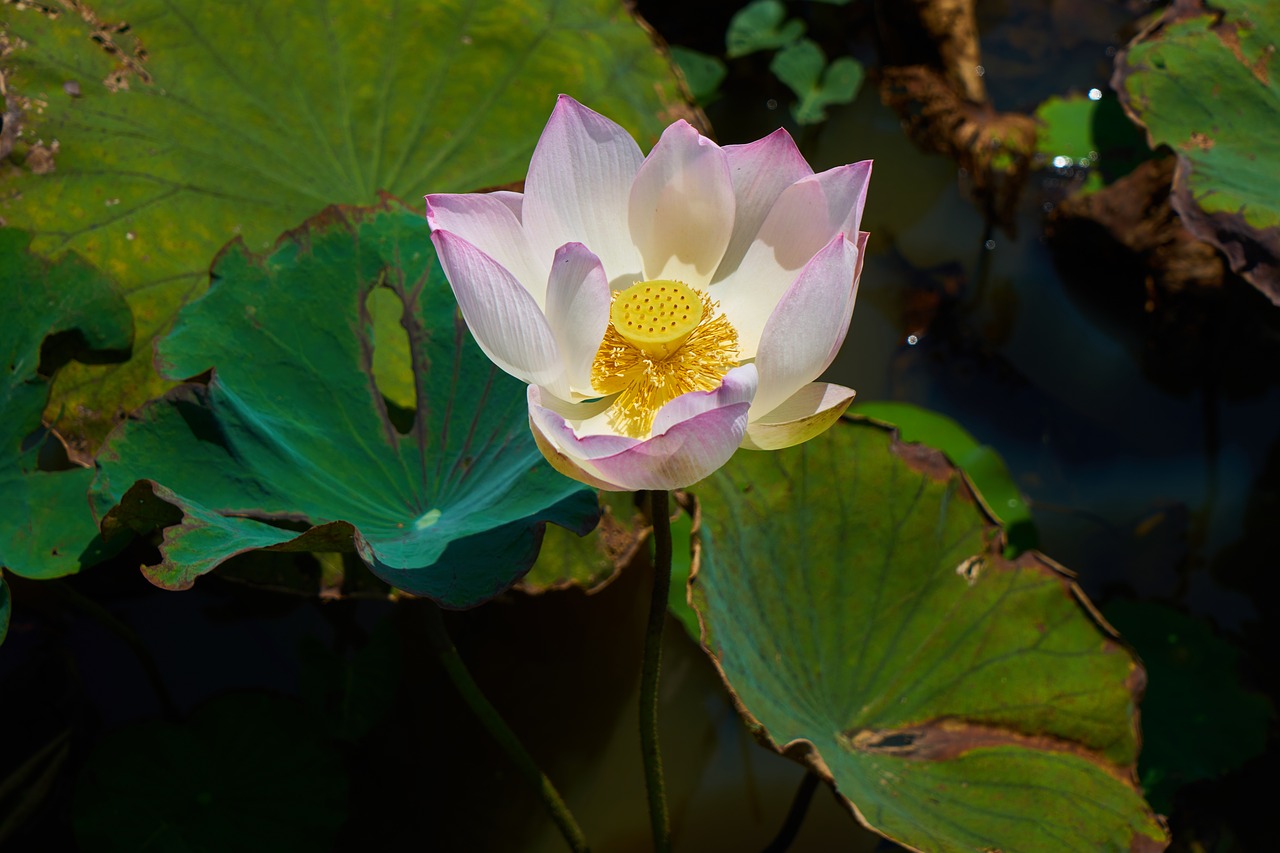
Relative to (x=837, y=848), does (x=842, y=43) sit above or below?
above

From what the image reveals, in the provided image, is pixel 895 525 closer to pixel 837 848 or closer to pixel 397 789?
pixel 837 848

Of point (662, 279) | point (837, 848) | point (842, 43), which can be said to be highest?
point (662, 279)

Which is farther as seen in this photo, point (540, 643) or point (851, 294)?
point (540, 643)

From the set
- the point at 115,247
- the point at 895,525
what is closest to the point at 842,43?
the point at 895,525

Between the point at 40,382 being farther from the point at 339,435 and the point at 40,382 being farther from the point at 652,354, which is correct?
the point at 652,354

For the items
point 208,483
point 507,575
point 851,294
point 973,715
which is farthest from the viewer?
point 973,715

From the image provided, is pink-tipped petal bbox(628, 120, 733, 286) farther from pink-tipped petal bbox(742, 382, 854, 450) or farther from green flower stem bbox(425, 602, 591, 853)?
green flower stem bbox(425, 602, 591, 853)

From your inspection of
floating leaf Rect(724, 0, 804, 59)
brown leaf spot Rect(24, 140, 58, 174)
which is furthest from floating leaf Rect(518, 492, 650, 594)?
floating leaf Rect(724, 0, 804, 59)
